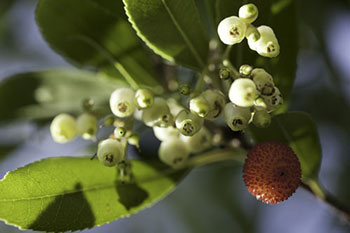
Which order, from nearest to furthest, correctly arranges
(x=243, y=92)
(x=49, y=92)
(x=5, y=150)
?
(x=243, y=92)
(x=49, y=92)
(x=5, y=150)

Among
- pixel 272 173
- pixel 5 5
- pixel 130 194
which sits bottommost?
pixel 272 173

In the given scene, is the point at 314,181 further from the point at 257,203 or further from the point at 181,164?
the point at 257,203

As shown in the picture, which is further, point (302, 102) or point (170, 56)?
point (302, 102)

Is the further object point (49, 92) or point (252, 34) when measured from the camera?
point (49, 92)

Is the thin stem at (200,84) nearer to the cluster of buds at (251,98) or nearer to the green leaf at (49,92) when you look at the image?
the cluster of buds at (251,98)

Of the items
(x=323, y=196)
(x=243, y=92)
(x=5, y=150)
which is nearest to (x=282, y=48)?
(x=243, y=92)

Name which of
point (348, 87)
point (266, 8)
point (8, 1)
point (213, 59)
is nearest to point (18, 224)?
point (213, 59)

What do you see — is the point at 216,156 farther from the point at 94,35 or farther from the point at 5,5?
the point at 5,5
